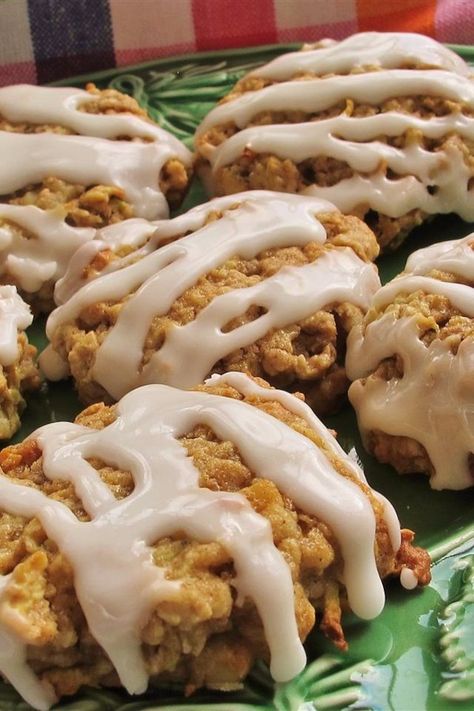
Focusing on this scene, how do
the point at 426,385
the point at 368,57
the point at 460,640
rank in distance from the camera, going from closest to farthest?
the point at 460,640 < the point at 426,385 < the point at 368,57

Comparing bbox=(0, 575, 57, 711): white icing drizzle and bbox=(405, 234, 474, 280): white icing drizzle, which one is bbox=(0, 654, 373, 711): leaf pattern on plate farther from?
bbox=(405, 234, 474, 280): white icing drizzle

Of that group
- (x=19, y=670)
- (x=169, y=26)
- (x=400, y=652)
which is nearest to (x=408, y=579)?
(x=400, y=652)

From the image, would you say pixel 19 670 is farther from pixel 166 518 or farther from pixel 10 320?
pixel 10 320

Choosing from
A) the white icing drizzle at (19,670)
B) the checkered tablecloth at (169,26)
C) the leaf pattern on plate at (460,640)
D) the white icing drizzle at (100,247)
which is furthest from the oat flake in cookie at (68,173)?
the leaf pattern on plate at (460,640)

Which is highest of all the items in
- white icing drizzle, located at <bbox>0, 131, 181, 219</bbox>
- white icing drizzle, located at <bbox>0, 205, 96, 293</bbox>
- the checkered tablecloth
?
the checkered tablecloth

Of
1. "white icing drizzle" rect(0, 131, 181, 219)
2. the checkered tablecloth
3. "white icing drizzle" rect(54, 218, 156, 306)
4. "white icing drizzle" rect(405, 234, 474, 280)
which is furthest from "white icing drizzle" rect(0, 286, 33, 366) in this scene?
the checkered tablecloth

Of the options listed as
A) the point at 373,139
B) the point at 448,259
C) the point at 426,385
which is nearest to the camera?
the point at 426,385
